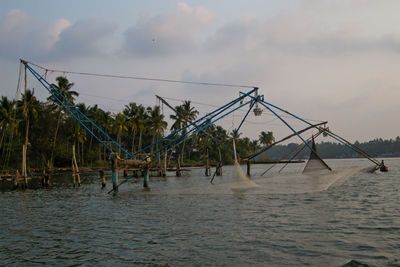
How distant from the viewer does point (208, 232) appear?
11.2 m

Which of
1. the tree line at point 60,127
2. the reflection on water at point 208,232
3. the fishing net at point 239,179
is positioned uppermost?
the tree line at point 60,127

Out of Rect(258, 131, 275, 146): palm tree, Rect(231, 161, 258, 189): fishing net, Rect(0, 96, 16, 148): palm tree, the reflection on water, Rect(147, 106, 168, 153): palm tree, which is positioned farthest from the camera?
Rect(258, 131, 275, 146): palm tree

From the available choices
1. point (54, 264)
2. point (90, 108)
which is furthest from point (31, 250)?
point (90, 108)

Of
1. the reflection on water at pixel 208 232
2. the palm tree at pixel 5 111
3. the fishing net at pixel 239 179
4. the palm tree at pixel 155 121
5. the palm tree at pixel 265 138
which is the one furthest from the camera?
the palm tree at pixel 265 138

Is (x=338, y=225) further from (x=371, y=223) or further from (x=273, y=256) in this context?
(x=273, y=256)

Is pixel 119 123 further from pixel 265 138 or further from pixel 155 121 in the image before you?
pixel 265 138

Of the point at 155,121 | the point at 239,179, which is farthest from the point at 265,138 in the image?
the point at 239,179

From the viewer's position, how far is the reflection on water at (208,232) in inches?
335

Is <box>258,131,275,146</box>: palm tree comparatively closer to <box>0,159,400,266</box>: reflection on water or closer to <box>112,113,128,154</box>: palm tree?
<box>112,113,128,154</box>: palm tree

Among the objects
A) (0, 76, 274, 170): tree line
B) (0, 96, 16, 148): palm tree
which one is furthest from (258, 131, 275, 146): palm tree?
(0, 96, 16, 148): palm tree

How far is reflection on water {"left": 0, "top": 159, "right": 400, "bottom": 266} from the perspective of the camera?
8508 millimetres

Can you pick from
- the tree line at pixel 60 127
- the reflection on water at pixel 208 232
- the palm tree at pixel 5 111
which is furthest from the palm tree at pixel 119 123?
the reflection on water at pixel 208 232

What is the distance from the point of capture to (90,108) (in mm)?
75000

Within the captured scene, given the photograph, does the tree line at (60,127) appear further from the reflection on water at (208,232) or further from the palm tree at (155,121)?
the reflection on water at (208,232)
